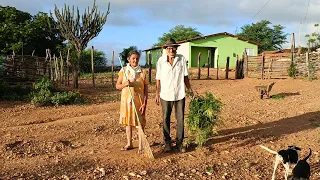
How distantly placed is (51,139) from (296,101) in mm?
7457

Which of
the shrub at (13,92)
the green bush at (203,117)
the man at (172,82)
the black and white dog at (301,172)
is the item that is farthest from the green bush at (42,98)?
the black and white dog at (301,172)

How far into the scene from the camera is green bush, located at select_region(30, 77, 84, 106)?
926 centimetres

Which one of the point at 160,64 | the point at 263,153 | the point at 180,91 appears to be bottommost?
the point at 263,153

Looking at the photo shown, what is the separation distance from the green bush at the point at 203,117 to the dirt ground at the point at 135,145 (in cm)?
29

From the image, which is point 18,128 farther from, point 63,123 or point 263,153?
point 263,153

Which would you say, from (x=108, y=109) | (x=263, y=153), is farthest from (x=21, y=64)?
(x=263, y=153)

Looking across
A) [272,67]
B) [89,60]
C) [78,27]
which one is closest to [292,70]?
[272,67]

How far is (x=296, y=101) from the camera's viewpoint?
9789 millimetres

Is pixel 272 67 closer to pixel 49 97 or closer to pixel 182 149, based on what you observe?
pixel 49 97

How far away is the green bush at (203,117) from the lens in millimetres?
4484

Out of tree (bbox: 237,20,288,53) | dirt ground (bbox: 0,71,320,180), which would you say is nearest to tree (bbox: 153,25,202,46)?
tree (bbox: 237,20,288,53)

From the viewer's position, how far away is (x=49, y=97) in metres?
9.49

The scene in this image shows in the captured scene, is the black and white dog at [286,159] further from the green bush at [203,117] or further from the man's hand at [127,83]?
the man's hand at [127,83]

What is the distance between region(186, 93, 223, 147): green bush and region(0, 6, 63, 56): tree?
21828mm
